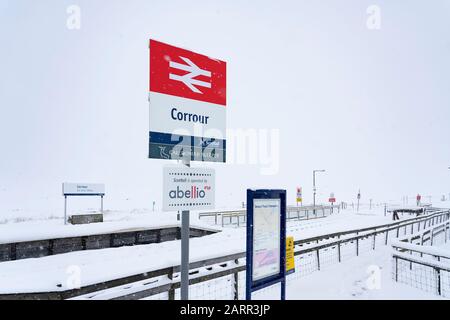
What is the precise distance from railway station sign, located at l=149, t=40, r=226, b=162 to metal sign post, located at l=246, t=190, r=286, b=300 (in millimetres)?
1086

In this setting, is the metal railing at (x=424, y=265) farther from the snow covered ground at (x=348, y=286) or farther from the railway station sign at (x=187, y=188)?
the railway station sign at (x=187, y=188)

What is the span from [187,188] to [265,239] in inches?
70.6

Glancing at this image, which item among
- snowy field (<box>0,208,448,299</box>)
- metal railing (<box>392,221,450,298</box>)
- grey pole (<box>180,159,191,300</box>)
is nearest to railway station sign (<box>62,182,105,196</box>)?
snowy field (<box>0,208,448,299</box>)

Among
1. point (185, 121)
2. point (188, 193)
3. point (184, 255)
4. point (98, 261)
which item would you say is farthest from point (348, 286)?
point (98, 261)

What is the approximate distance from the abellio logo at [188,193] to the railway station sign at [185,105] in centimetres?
35

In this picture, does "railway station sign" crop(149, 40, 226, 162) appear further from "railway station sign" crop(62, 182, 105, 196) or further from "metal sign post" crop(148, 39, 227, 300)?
"railway station sign" crop(62, 182, 105, 196)

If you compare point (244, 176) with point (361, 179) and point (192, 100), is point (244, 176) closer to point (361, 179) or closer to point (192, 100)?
point (361, 179)

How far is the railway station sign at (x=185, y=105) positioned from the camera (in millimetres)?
3227

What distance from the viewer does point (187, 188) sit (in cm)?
340

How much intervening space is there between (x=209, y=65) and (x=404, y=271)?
28.6 feet
